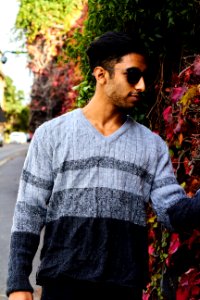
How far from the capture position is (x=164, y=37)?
4.24 m

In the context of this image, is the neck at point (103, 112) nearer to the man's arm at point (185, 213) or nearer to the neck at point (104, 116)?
the neck at point (104, 116)

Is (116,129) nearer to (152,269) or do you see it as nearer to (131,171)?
→ (131,171)

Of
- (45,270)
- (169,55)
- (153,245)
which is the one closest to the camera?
(45,270)

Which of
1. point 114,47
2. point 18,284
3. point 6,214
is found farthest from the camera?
point 6,214

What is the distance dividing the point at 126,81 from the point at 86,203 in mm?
477

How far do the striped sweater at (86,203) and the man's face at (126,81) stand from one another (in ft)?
0.33

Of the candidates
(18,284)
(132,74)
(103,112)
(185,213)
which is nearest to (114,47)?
(132,74)

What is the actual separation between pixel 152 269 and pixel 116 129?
2.02 m

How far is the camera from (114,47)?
7.06 ft

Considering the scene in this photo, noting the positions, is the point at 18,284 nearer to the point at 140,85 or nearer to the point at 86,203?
the point at 86,203

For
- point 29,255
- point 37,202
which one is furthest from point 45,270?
point 37,202

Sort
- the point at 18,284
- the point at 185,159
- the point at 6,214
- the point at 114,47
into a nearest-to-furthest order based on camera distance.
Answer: the point at 18,284 → the point at 114,47 → the point at 185,159 → the point at 6,214

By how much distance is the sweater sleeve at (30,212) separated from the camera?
6.76 feet

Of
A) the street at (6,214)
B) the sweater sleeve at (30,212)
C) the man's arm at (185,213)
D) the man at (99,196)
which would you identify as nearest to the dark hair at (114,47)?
the man at (99,196)
